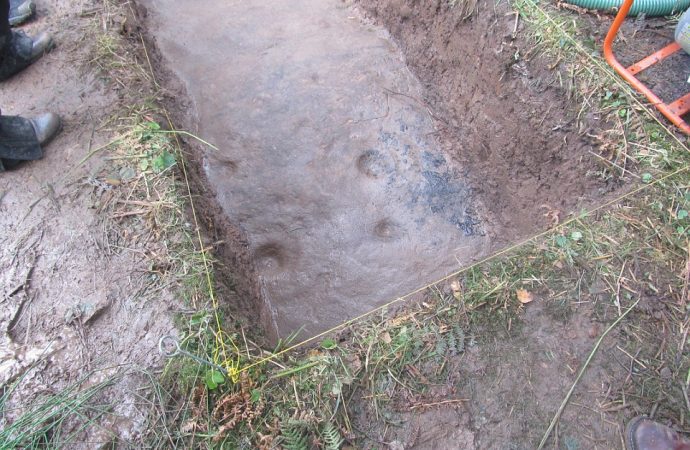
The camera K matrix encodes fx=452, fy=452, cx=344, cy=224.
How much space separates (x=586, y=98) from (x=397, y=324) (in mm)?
1934

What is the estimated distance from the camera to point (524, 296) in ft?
7.79

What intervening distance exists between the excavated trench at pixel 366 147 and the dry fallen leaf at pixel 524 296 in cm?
68

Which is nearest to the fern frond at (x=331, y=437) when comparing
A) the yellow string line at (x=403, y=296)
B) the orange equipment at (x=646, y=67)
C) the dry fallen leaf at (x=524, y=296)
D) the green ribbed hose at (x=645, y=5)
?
the yellow string line at (x=403, y=296)

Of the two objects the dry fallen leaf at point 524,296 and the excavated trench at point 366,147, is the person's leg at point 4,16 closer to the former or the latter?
the excavated trench at point 366,147

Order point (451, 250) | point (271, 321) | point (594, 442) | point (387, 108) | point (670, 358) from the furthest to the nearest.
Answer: point (387, 108), point (451, 250), point (271, 321), point (670, 358), point (594, 442)

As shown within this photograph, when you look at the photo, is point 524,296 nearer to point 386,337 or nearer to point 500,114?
point 386,337

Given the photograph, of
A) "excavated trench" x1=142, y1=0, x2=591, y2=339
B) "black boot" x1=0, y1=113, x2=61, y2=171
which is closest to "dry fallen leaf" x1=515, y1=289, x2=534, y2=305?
"excavated trench" x1=142, y1=0, x2=591, y2=339

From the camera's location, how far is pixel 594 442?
2.02 metres

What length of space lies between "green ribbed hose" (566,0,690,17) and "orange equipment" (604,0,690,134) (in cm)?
38

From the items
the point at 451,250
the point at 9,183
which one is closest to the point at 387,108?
the point at 451,250

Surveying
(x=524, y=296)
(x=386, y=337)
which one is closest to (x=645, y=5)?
(x=524, y=296)

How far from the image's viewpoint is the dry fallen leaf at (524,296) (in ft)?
7.76

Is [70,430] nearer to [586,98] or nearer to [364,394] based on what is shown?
[364,394]

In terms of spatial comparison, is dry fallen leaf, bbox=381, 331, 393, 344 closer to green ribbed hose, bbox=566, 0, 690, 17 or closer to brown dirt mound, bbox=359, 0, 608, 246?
brown dirt mound, bbox=359, 0, 608, 246
